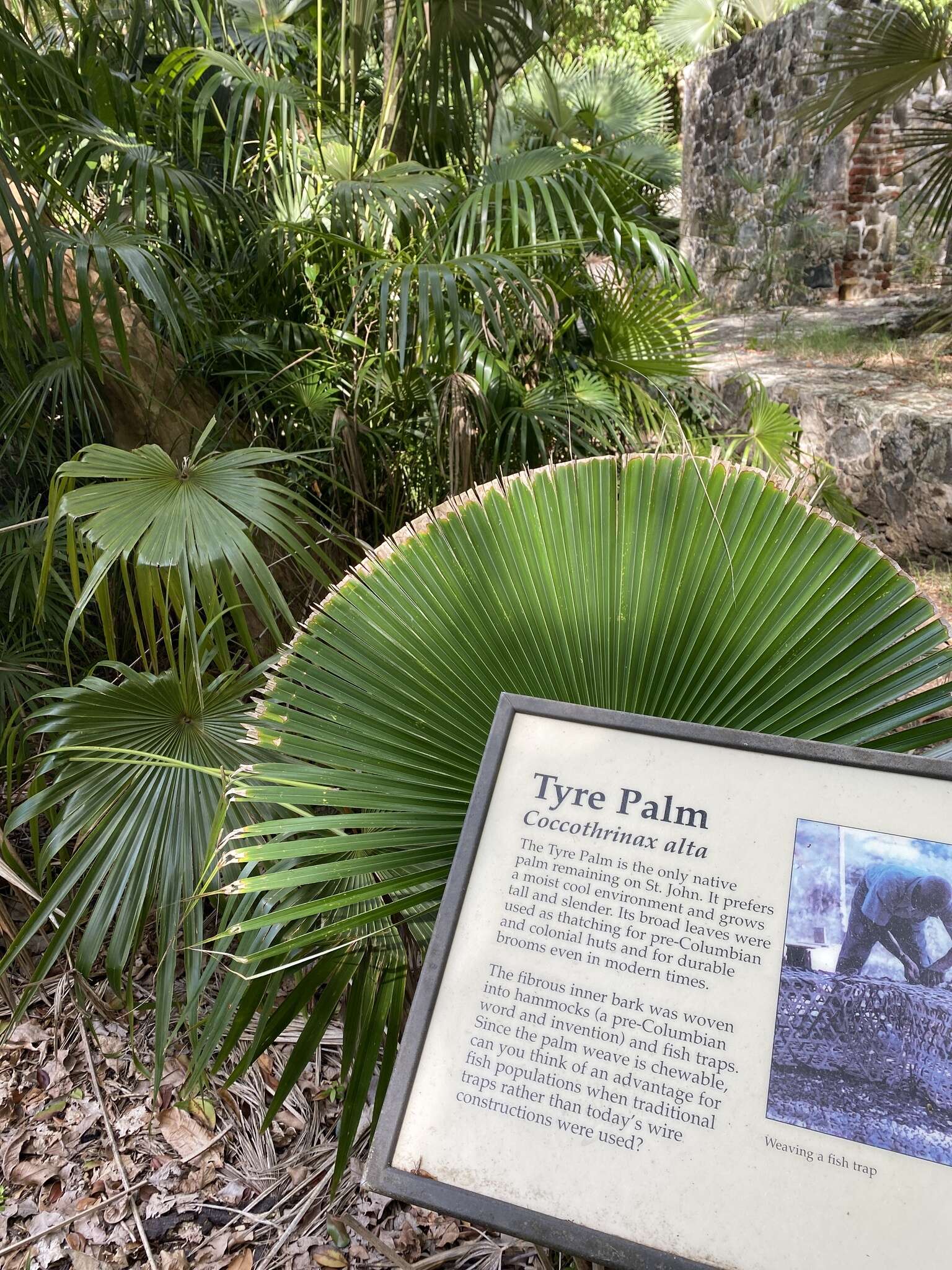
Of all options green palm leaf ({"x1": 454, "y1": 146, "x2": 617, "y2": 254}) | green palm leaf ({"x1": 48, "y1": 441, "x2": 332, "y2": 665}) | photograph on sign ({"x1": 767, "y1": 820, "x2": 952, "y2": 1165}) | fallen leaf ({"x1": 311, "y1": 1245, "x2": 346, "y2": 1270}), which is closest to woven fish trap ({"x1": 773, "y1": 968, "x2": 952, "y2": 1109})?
photograph on sign ({"x1": 767, "y1": 820, "x2": 952, "y2": 1165})

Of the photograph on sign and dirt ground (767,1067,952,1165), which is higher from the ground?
the photograph on sign

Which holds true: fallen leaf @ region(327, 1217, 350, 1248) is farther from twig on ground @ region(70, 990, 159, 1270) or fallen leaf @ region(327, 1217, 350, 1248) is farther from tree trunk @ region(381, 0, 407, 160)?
tree trunk @ region(381, 0, 407, 160)

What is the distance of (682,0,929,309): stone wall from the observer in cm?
698

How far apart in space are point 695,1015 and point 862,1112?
0.47 ft

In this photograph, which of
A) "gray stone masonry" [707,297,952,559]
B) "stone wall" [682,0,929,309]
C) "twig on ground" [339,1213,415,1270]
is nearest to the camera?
"twig on ground" [339,1213,415,1270]

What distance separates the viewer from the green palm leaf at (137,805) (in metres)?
1.31

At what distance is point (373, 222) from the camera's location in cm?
249

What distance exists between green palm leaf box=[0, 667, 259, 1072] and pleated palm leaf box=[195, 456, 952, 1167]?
0.40ft

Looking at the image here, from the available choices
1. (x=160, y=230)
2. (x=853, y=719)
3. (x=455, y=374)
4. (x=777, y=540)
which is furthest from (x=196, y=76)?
(x=853, y=719)

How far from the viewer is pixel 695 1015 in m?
0.82

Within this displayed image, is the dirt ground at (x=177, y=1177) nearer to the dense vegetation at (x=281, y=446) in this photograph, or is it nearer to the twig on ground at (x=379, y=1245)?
the twig on ground at (x=379, y=1245)

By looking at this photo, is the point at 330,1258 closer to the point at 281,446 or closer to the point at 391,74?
the point at 281,446

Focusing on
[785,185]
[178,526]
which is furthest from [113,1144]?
[785,185]

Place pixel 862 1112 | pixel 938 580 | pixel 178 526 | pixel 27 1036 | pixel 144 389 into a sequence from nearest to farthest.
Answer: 1. pixel 862 1112
2. pixel 178 526
3. pixel 27 1036
4. pixel 144 389
5. pixel 938 580
